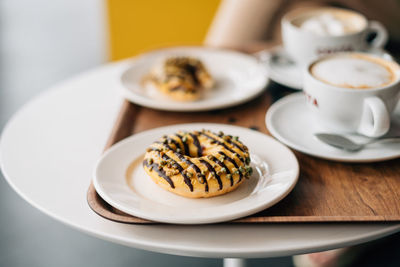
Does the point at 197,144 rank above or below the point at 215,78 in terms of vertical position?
above

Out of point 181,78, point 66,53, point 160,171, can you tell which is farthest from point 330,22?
point 66,53

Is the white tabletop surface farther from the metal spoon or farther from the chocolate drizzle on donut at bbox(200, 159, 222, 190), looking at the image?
the metal spoon

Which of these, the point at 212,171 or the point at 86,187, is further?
the point at 86,187

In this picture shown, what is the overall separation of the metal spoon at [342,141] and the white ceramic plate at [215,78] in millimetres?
257

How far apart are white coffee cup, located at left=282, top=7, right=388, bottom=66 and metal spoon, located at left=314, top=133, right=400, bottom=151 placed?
353 millimetres

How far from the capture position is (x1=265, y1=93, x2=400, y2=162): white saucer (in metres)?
0.95

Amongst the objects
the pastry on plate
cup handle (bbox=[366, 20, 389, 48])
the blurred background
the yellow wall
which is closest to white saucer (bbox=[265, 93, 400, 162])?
the pastry on plate

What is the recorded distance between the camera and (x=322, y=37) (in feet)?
4.17

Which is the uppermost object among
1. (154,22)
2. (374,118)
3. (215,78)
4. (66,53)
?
(374,118)

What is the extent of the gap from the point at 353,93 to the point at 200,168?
358mm

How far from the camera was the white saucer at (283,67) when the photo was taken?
1298mm

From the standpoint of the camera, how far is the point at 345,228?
2.60 feet

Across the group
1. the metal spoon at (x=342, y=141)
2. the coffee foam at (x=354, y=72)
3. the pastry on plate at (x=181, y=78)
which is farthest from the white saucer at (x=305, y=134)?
the pastry on plate at (x=181, y=78)

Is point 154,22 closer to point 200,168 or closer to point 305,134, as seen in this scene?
point 305,134
